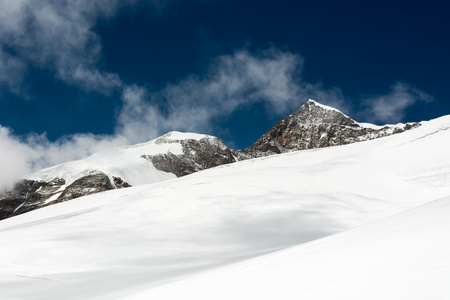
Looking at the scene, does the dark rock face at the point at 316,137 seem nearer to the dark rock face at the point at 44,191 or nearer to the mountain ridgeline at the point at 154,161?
the mountain ridgeline at the point at 154,161

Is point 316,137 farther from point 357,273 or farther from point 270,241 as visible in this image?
point 357,273

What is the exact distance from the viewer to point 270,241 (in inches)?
285

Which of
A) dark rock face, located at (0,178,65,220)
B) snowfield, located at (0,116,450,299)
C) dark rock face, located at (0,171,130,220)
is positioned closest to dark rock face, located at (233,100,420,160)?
dark rock face, located at (0,171,130,220)

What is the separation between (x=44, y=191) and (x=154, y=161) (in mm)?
49955

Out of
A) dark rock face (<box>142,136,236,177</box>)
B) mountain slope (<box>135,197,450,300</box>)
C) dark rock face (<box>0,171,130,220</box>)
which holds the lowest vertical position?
mountain slope (<box>135,197,450,300</box>)

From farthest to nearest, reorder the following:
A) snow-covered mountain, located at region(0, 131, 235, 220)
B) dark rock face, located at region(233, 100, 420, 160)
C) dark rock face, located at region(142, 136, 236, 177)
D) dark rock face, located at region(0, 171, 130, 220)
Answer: dark rock face, located at region(233, 100, 420, 160) < dark rock face, located at region(142, 136, 236, 177) < snow-covered mountain, located at region(0, 131, 235, 220) < dark rock face, located at region(0, 171, 130, 220)

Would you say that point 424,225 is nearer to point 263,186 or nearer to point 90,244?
point 90,244

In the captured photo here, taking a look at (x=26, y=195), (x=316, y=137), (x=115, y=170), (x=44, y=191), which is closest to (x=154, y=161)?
(x=115, y=170)

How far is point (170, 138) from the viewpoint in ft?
605

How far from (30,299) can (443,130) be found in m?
18.4

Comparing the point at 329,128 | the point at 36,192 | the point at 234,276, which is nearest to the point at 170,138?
the point at 36,192

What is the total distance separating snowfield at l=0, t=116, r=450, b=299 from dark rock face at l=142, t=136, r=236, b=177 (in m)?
146

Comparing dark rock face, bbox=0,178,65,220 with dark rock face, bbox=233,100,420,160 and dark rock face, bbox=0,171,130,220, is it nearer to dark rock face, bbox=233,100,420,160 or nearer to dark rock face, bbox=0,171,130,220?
dark rock face, bbox=0,171,130,220

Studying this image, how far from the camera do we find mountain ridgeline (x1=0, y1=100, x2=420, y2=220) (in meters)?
135
